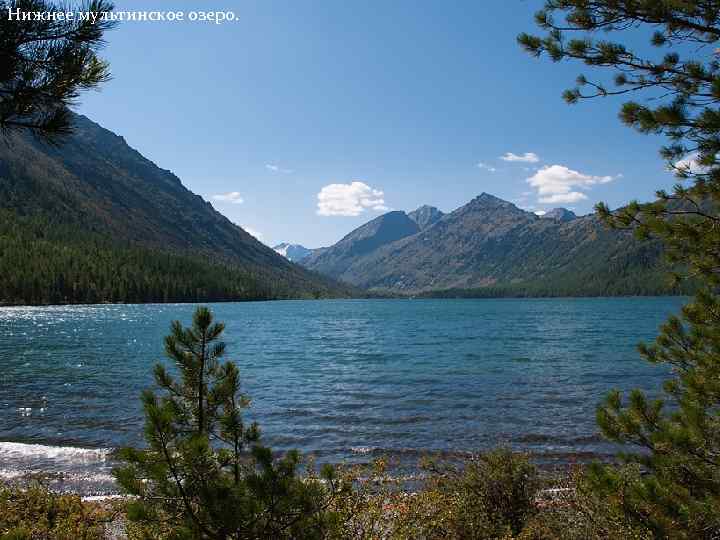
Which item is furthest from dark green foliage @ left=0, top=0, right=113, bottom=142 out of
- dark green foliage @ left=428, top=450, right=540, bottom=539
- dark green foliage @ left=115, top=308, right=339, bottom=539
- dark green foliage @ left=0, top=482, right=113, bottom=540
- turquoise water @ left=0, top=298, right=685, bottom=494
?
turquoise water @ left=0, top=298, right=685, bottom=494

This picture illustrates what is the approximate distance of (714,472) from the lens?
7.50 m

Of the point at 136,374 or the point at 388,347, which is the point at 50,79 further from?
the point at 388,347

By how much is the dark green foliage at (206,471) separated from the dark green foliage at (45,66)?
176 inches

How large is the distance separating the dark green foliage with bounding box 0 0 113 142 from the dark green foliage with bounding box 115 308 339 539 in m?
4.46

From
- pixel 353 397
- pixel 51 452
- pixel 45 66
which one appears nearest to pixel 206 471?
pixel 45 66

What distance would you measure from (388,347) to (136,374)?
117 ft

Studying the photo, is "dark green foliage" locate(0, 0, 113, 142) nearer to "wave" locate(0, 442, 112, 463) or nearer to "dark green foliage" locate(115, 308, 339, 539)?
"dark green foliage" locate(115, 308, 339, 539)

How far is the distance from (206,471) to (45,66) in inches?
260

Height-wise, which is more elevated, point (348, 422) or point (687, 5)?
point (687, 5)

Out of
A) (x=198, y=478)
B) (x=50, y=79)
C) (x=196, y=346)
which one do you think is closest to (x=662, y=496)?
(x=198, y=478)

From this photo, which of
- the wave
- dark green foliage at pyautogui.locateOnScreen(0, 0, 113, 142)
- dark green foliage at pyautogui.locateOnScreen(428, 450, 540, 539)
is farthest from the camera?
the wave

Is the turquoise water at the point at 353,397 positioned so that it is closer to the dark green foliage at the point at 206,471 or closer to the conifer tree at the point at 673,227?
the conifer tree at the point at 673,227

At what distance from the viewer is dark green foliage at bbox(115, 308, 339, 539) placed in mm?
5188

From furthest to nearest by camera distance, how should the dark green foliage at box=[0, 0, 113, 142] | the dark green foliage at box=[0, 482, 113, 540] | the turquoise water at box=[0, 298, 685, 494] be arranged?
the turquoise water at box=[0, 298, 685, 494], the dark green foliage at box=[0, 482, 113, 540], the dark green foliage at box=[0, 0, 113, 142]
